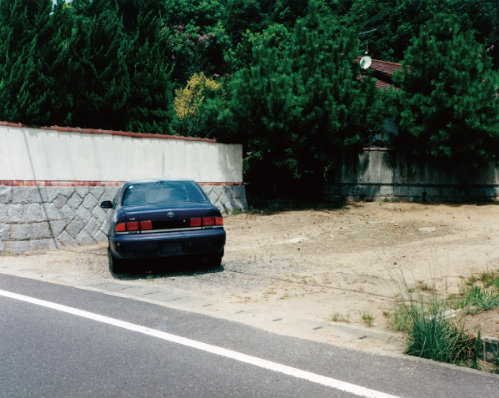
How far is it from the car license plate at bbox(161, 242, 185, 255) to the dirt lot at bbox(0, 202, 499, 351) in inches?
18.1

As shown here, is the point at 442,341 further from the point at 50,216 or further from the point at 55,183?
the point at 55,183

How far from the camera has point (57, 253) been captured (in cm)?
1095

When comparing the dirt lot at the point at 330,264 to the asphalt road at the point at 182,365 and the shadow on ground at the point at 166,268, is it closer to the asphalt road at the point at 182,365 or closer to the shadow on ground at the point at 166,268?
the shadow on ground at the point at 166,268

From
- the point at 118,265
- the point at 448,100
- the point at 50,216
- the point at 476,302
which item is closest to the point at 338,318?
the point at 476,302

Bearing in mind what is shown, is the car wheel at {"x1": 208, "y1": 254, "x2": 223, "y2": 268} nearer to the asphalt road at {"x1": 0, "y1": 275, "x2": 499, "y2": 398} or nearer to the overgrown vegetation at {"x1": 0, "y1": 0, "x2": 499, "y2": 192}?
the asphalt road at {"x1": 0, "y1": 275, "x2": 499, "y2": 398}

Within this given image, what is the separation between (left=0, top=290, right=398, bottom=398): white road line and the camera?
3873 mm

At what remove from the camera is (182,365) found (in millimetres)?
4355

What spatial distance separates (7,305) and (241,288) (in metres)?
3.06

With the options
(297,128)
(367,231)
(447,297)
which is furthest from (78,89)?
(447,297)

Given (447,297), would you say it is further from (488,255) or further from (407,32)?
(407,32)

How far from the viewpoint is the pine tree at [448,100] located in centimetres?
1598

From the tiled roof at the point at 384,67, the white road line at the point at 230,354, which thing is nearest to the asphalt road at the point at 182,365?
the white road line at the point at 230,354

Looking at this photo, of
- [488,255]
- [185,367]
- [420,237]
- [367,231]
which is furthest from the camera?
[367,231]

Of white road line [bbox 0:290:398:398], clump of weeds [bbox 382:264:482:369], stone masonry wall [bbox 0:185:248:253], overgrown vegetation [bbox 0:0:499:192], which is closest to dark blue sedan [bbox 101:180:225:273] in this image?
white road line [bbox 0:290:398:398]
